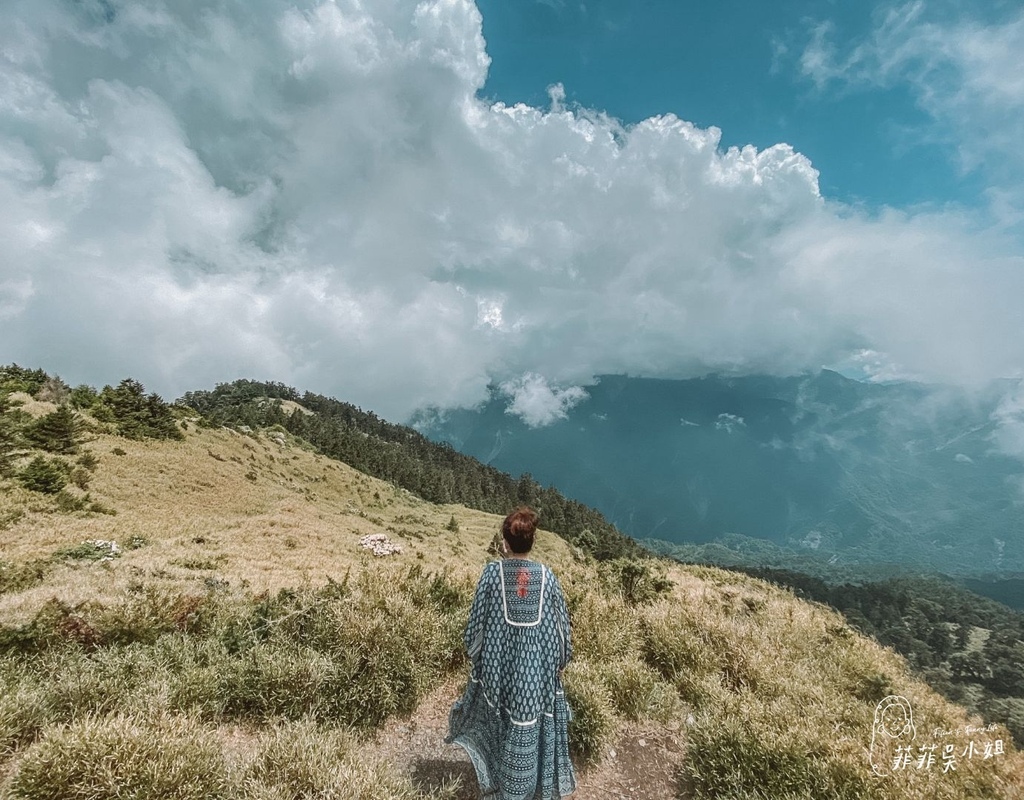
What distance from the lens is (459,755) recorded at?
720 cm

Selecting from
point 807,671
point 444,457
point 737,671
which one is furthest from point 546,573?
point 444,457

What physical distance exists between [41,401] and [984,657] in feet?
348

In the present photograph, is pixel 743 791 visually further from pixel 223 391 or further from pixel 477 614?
pixel 223 391

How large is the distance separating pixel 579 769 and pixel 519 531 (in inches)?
177

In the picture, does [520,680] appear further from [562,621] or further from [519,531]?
[519,531]

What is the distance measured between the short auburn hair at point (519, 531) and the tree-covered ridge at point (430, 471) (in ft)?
175

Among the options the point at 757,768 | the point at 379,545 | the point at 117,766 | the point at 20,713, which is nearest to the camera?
the point at 117,766

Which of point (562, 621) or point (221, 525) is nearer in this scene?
point (562, 621)

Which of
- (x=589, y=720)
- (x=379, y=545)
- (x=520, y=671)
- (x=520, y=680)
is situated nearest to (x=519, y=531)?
(x=520, y=671)

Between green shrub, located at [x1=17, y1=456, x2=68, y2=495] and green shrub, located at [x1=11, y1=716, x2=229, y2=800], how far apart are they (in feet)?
77.3

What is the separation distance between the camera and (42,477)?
22.4 m

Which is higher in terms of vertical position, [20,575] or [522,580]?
[522,580]

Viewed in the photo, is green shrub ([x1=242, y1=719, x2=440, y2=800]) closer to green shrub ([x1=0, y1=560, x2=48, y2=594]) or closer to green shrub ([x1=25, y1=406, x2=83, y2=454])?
green shrub ([x1=0, y1=560, x2=48, y2=594])

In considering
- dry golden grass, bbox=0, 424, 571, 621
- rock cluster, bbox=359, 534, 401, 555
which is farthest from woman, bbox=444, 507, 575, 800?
rock cluster, bbox=359, 534, 401, 555
